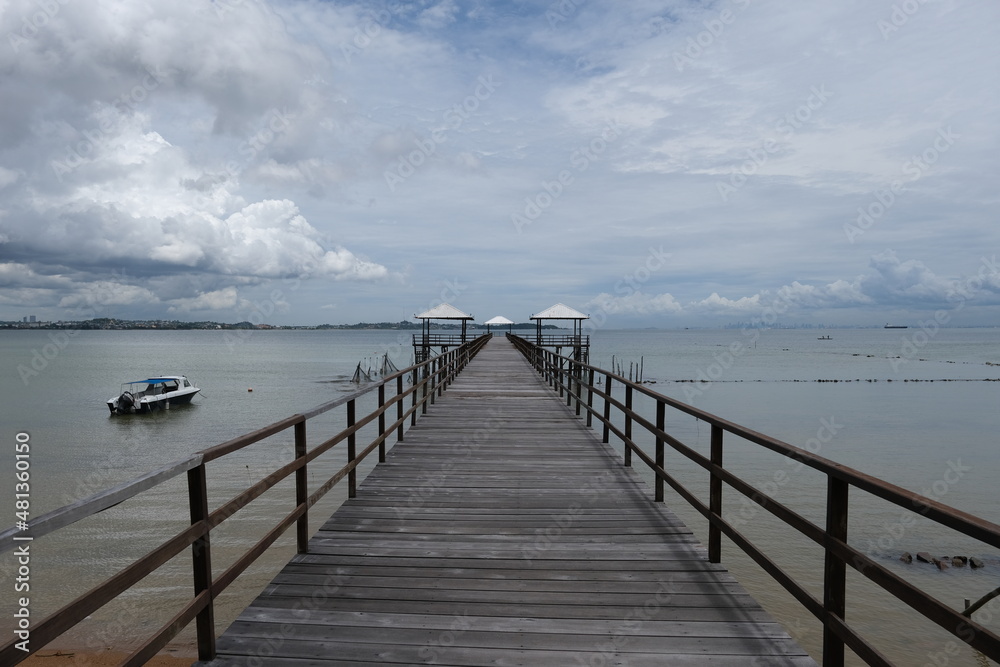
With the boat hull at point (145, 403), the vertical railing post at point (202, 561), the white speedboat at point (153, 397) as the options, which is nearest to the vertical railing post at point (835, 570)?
the vertical railing post at point (202, 561)

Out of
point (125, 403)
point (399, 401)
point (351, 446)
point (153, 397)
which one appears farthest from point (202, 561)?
point (153, 397)

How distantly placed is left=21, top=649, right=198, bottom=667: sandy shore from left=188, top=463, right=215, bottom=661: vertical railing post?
Answer: 412 cm

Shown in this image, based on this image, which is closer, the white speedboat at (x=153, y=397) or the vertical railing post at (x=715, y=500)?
the vertical railing post at (x=715, y=500)

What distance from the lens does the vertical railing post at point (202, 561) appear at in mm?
2680

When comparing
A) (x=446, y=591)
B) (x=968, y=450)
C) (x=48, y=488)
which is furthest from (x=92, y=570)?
(x=968, y=450)

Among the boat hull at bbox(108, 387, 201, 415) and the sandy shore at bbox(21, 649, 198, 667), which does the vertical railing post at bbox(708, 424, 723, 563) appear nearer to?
the sandy shore at bbox(21, 649, 198, 667)

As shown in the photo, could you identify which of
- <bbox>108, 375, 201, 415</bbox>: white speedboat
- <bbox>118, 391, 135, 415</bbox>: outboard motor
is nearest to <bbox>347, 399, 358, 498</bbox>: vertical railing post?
<bbox>108, 375, 201, 415</bbox>: white speedboat

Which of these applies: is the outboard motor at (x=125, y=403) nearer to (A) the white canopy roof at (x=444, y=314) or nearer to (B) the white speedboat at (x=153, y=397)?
(B) the white speedboat at (x=153, y=397)

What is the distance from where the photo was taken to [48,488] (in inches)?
567

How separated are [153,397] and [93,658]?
25.6 meters

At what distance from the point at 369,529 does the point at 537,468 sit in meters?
2.59

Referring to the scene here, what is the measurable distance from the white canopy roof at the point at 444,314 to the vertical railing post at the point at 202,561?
30219 millimetres

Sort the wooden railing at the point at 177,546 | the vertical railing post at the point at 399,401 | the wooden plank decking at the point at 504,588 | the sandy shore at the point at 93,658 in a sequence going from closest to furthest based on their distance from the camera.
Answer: the wooden railing at the point at 177,546
the wooden plank decking at the point at 504,588
the sandy shore at the point at 93,658
the vertical railing post at the point at 399,401

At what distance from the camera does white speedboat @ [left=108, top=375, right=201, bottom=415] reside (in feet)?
91.0
